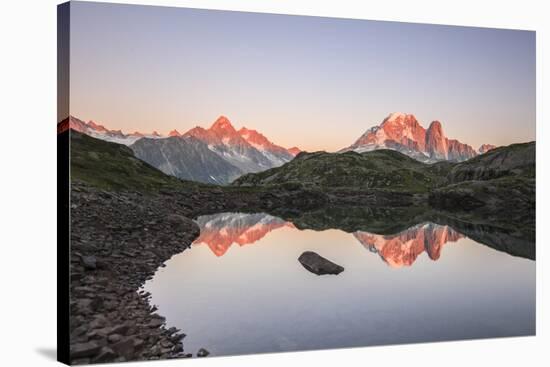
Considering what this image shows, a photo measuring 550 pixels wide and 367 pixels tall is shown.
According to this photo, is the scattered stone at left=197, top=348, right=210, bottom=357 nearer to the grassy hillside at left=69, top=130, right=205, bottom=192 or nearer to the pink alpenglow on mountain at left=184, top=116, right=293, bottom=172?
the grassy hillside at left=69, top=130, right=205, bottom=192

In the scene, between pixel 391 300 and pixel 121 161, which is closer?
pixel 121 161

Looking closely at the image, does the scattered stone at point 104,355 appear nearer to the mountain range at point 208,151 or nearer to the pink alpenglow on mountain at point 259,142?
the mountain range at point 208,151

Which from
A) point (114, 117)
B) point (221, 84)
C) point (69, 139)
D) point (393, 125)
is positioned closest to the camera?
point (69, 139)

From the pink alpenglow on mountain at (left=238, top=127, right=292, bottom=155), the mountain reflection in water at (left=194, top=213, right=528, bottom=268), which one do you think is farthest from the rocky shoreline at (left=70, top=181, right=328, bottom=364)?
the pink alpenglow on mountain at (left=238, top=127, right=292, bottom=155)

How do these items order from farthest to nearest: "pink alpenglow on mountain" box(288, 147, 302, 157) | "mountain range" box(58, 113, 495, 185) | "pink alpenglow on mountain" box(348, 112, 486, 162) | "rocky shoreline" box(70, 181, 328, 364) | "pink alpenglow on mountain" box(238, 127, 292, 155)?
1. "pink alpenglow on mountain" box(348, 112, 486, 162)
2. "pink alpenglow on mountain" box(288, 147, 302, 157)
3. "pink alpenglow on mountain" box(238, 127, 292, 155)
4. "mountain range" box(58, 113, 495, 185)
5. "rocky shoreline" box(70, 181, 328, 364)

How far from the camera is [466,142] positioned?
67.4ft

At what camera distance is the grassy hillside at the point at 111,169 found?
15.8 m

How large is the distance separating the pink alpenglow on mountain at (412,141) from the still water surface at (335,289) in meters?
2.59

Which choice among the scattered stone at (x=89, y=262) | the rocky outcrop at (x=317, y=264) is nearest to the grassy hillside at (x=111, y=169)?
the scattered stone at (x=89, y=262)

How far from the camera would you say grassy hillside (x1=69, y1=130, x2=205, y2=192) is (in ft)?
51.9

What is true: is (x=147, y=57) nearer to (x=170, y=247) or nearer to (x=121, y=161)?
(x=121, y=161)

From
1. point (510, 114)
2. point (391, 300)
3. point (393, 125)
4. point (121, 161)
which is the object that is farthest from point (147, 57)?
point (510, 114)

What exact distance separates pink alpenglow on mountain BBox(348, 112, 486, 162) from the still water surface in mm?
2588

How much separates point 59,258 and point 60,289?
81 centimetres
